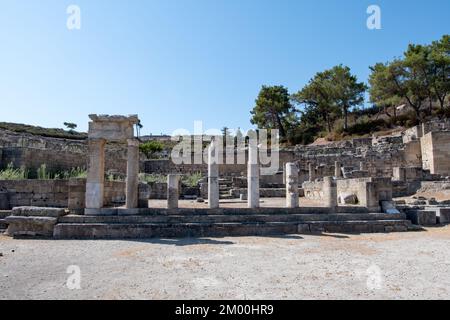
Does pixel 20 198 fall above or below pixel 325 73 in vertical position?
below

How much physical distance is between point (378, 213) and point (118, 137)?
28.1 ft

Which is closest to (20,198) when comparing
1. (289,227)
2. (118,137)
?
(118,137)

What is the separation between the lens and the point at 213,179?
10594 mm

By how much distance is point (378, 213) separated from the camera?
1020 centimetres

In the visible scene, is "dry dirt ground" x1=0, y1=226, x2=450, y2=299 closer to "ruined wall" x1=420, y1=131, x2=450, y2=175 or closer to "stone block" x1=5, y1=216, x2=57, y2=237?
"stone block" x1=5, y1=216, x2=57, y2=237

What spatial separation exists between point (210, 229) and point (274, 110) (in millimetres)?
36865

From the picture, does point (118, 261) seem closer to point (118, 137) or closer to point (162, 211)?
point (162, 211)

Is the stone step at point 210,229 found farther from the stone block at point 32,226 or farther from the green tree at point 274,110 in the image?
the green tree at point 274,110

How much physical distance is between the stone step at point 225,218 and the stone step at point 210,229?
31cm

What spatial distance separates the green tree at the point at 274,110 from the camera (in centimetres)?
4359

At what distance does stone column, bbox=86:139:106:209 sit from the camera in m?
9.62

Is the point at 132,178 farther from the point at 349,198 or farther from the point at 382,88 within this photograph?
the point at 382,88
